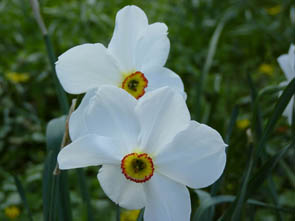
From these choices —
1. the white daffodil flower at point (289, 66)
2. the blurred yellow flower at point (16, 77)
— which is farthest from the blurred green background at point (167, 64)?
the white daffodil flower at point (289, 66)

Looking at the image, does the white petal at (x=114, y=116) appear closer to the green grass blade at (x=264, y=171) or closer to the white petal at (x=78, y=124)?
the white petal at (x=78, y=124)

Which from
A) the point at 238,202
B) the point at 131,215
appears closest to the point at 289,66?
the point at 238,202

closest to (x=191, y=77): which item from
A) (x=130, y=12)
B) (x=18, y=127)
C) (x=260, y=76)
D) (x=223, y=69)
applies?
(x=223, y=69)

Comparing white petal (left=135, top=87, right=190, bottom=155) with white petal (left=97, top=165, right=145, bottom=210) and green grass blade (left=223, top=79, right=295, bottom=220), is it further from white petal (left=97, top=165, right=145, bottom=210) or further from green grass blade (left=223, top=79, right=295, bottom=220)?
green grass blade (left=223, top=79, right=295, bottom=220)

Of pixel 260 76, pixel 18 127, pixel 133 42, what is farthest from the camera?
pixel 260 76

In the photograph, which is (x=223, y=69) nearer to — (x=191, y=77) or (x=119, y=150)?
(x=191, y=77)

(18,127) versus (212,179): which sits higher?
(212,179)
